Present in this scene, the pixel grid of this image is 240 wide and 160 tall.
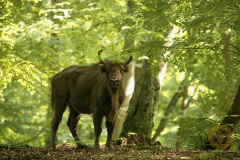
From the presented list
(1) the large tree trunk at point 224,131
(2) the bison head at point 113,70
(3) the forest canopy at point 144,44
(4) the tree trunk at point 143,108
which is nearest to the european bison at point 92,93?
(2) the bison head at point 113,70

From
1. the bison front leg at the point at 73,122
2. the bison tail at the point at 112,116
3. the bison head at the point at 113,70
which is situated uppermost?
the bison head at the point at 113,70

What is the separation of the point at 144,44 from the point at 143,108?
2693 millimetres

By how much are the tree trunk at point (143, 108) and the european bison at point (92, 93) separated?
3.99 ft

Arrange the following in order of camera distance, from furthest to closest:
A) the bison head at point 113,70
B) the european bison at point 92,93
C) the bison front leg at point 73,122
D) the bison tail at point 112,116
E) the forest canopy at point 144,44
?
1. the bison front leg at point 73,122
2. the bison tail at point 112,116
3. the european bison at point 92,93
4. the bison head at point 113,70
5. the forest canopy at point 144,44

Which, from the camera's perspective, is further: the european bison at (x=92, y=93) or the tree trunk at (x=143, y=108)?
the tree trunk at (x=143, y=108)

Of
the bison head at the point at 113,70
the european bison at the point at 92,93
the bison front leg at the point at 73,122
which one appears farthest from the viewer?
the bison front leg at the point at 73,122

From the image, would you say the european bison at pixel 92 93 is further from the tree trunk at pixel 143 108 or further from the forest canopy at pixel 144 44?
the tree trunk at pixel 143 108

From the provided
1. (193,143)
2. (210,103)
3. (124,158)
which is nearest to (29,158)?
(124,158)

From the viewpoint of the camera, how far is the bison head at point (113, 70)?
1062cm

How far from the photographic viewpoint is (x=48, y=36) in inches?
786

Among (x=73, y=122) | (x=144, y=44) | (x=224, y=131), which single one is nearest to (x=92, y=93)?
(x=73, y=122)

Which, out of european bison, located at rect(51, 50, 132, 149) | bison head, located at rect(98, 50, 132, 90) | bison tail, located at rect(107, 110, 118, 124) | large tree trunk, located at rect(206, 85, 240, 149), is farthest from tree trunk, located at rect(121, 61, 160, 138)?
large tree trunk, located at rect(206, 85, 240, 149)

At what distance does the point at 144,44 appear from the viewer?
1058cm

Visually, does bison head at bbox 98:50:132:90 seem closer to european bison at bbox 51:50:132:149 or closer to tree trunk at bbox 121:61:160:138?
european bison at bbox 51:50:132:149
